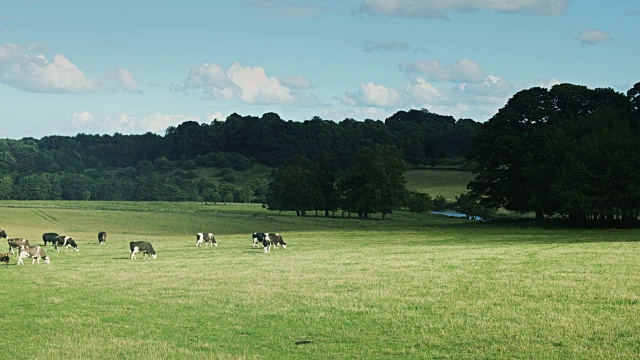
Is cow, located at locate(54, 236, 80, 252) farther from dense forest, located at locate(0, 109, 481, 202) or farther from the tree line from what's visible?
dense forest, located at locate(0, 109, 481, 202)

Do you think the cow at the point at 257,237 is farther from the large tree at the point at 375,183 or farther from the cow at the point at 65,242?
the large tree at the point at 375,183

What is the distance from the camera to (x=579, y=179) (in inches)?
2625

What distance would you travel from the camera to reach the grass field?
14328 millimetres

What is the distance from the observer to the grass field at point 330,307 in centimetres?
1433

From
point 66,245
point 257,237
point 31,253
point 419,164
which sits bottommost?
point 66,245

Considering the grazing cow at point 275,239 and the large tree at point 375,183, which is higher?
the large tree at point 375,183

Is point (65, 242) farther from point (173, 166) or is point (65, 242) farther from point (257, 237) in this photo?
point (173, 166)

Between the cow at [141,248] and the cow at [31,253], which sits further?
the cow at [141,248]

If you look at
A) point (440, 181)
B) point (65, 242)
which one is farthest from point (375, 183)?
point (65, 242)

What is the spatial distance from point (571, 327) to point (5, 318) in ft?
45.6

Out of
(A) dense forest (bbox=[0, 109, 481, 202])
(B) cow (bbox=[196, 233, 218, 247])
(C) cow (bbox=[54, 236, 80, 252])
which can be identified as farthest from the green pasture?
(C) cow (bbox=[54, 236, 80, 252])

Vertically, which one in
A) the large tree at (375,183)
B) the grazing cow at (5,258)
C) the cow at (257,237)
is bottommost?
the grazing cow at (5,258)

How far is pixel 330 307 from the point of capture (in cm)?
1900

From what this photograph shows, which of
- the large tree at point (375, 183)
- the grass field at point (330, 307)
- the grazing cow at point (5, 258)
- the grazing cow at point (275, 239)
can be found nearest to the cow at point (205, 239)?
the grazing cow at point (275, 239)
